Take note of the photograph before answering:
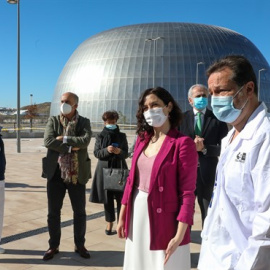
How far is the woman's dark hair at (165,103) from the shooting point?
314 cm

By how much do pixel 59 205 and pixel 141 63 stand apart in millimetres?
53959

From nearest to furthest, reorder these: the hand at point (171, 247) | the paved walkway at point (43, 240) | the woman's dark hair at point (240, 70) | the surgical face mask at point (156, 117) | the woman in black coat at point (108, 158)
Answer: the woman's dark hair at point (240, 70)
the hand at point (171, 247)
the surgical face mask at point (156, 117)
the paved walkway at point (43, 240)
the woman in black coat at point (108, 158)

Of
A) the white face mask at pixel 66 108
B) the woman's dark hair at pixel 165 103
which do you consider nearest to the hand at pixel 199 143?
the woman's dark hair at pixel 165 103

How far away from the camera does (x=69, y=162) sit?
14.7 feet

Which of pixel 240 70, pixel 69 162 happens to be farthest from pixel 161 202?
pixel 69 162

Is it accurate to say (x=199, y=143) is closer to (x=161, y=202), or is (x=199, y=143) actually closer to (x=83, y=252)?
(x=161, y=202)

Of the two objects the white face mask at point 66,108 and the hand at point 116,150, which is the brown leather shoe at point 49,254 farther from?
the white face mask at point 66,108

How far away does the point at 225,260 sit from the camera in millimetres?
1928

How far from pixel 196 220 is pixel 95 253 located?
242 cm

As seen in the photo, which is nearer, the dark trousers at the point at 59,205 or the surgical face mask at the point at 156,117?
the surgical face mask at the point at 156,117

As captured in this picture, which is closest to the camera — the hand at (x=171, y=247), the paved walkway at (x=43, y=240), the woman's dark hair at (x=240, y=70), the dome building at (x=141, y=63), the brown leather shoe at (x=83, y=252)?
the woman's dark hair at (x=240, y=70)

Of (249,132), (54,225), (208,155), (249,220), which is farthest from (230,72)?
(54,225)

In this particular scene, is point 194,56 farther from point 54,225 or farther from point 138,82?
point 54,225

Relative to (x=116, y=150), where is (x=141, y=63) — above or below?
above
